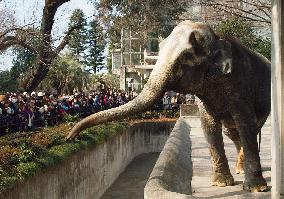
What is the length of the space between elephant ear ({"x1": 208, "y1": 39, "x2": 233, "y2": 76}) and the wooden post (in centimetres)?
104

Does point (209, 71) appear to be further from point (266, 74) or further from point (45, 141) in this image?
point (45, 141)

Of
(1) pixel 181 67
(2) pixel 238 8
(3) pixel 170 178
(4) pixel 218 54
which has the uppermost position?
(2) pixel 238 8

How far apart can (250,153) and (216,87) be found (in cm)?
71

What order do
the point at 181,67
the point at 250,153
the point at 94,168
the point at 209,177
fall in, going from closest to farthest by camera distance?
the point at 181,67 → the point at 250,153 → the point at 209,177 → the point at 94,168

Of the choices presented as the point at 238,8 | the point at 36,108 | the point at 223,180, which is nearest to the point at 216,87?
the point at 223,180

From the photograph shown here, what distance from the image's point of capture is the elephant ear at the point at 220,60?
501 centimetres

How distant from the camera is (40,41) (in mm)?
16234

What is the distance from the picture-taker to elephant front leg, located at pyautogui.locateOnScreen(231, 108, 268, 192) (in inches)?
207

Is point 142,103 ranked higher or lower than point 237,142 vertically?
higher

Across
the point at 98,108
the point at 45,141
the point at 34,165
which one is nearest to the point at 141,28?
the point at 98,108

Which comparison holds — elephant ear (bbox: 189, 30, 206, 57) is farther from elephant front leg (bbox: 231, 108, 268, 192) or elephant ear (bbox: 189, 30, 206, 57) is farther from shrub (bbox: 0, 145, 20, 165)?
shrub (bbox: 0, 145, 20, 165)

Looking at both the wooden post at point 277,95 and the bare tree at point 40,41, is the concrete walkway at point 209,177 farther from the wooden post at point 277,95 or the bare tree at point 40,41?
the bare tree at point 40,41

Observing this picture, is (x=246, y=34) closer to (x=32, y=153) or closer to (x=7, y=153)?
(x=32, y=153)

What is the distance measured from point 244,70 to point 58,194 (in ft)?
26.1
